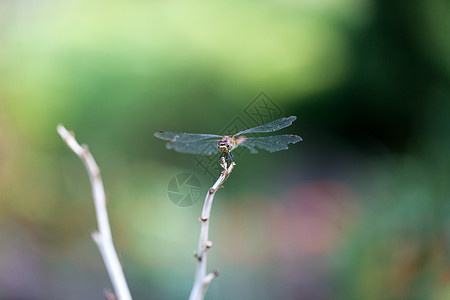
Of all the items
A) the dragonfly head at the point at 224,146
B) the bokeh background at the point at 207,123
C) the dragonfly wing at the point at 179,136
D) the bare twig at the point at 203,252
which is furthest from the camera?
the bokeh background at the point at 207,123

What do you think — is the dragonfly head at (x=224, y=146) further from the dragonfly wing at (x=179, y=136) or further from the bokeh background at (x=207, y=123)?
the bokeh background at (x=207, y=123)

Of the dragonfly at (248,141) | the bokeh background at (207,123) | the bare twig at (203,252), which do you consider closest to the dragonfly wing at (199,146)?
the dragonfly at (248,141)

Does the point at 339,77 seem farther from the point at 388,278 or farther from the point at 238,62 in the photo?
the point at 388,278

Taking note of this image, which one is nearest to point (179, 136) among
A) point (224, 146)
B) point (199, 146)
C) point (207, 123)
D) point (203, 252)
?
point (199, 146)

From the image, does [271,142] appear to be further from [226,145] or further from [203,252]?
[203,252]

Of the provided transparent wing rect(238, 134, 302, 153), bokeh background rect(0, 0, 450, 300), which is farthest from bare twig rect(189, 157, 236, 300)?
bokeh background rect(0, 0, 450, 300)

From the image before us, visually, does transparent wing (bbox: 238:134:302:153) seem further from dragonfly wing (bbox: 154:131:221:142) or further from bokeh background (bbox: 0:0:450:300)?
bokeh background (bbox: 0:0:450:300)
